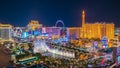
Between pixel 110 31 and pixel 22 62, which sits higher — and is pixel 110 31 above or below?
above

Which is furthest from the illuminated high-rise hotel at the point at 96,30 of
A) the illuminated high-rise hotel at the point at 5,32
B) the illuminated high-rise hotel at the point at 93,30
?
the illuminated high-rise hotel at the point at 5,32

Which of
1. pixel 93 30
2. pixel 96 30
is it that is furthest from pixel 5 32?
pixel 96 30

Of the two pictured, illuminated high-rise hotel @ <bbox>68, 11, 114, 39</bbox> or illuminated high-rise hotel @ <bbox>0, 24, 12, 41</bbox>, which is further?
illuminated high-rise hotel @ <bbox>0, 24, 12, 41</bbox>

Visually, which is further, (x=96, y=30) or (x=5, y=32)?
(x=5, y=32)

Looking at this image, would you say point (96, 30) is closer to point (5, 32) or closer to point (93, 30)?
point (93, 30)

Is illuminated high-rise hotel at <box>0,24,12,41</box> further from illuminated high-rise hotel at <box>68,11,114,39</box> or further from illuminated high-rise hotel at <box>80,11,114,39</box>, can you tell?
illuminated high-rise hotel at <box>80,11,114,39</box>

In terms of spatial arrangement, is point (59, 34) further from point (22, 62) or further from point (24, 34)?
point (22, 62)

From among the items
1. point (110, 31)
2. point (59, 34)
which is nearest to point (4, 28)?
point (59, 34)

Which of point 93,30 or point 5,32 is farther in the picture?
point 5,32

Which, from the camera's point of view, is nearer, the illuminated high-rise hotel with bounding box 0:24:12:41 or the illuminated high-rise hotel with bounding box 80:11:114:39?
the illuminated high-rise hotel with bounding box 80:11:114:39

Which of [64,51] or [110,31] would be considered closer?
[64,51]

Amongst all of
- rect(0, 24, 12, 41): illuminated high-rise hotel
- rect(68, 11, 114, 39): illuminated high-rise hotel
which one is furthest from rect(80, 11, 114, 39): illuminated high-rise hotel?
rect(0, 24, 12, 41): illuminated high-rise hotel
